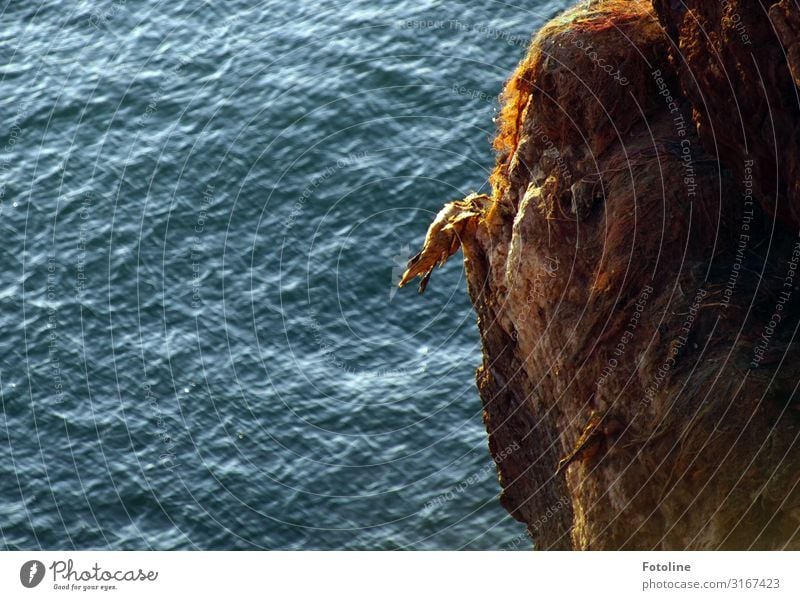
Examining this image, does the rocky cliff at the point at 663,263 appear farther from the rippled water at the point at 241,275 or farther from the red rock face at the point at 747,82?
the rippled water at the point at 241,275

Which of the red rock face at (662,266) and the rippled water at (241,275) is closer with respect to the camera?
the red rock face at (662,266)

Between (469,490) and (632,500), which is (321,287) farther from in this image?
(632,500)

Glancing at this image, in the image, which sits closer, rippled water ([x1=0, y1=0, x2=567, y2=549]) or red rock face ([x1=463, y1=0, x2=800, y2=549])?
red rock face ([x1=463, y1=0, x2=800, y2=549])
